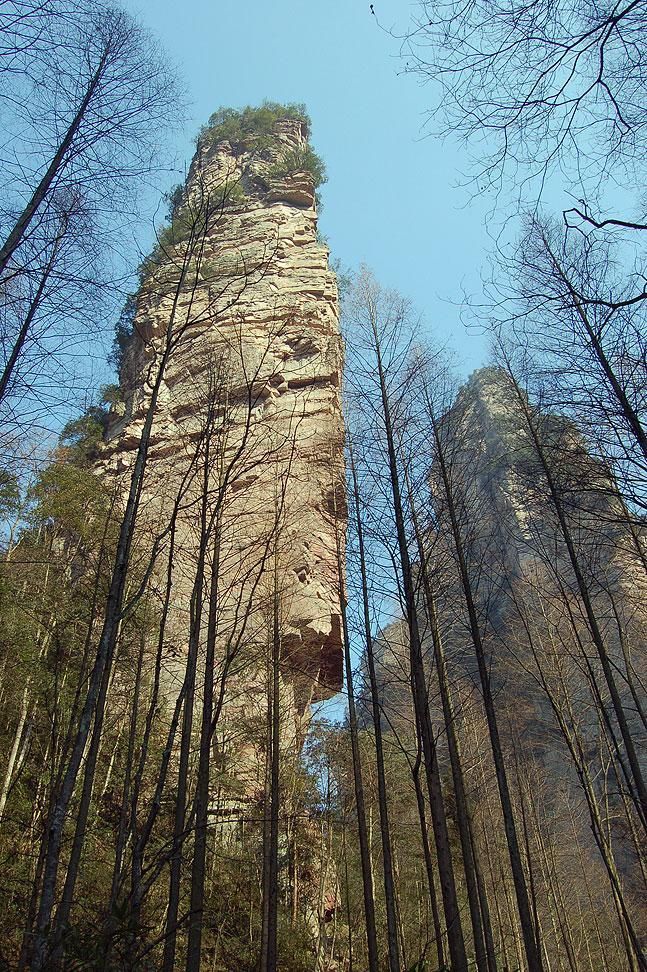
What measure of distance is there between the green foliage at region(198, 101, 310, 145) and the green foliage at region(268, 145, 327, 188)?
11.8 feet

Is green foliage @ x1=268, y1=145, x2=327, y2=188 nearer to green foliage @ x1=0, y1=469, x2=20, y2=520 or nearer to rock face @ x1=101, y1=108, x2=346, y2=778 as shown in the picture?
rock face @ x1=101, y1=108, x2=346, y2=778

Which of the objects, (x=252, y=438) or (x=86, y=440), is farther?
(x=86, y=440)

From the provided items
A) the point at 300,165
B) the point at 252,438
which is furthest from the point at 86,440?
the point at 300,165

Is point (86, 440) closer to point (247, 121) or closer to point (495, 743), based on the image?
point (495, 743)

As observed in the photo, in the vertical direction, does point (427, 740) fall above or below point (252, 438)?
below

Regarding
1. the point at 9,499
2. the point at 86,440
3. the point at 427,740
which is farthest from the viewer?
the point at 86,440

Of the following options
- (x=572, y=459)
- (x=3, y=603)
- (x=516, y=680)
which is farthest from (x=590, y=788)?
(x=3, y=603)

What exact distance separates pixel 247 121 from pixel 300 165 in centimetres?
710

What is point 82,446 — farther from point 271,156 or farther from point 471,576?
point 271,156

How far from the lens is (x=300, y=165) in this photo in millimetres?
26422

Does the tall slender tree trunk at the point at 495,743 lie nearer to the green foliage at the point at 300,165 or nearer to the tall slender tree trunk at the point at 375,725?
the tall slender tree trunk at the point at 375,725

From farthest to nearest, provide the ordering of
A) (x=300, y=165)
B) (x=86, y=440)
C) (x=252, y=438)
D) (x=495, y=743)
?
1. (x=300, y=165)
2. (x=86, y=440)
3. (x=252, y=438)
4. (x=495, y=743)

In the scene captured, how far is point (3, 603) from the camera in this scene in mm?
9023

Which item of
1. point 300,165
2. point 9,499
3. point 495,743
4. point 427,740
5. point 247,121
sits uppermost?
point 247,121
